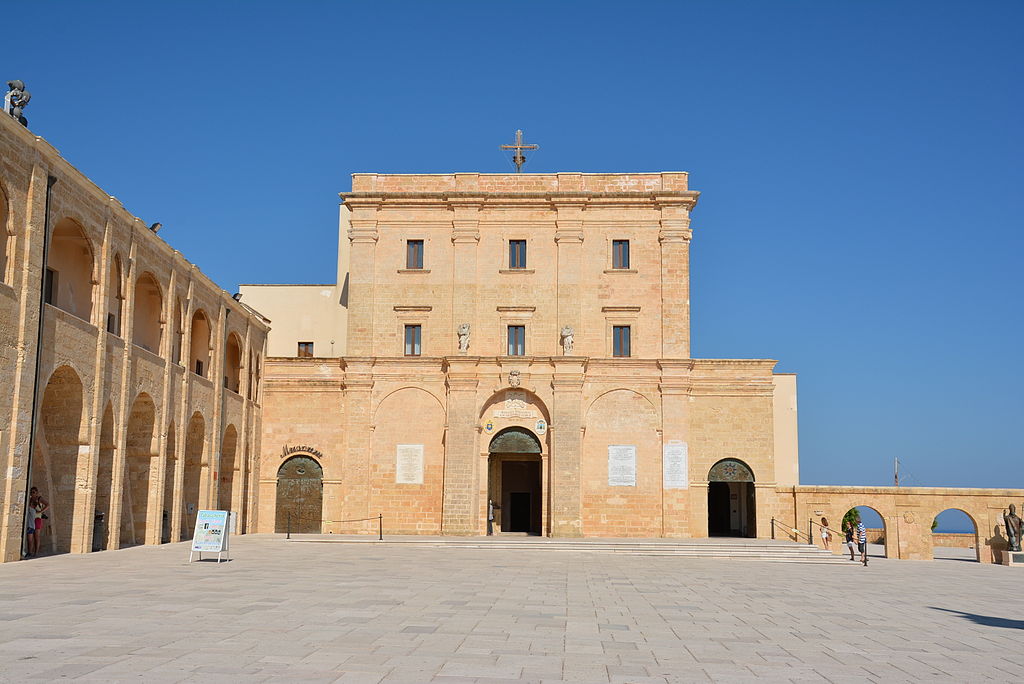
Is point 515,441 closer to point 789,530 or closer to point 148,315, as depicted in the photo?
point 789,530

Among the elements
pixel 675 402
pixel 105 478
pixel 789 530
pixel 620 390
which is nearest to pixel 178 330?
pixel 105 478

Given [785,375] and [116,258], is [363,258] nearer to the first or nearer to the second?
[116,258]

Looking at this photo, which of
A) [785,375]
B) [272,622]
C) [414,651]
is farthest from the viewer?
[785,375]

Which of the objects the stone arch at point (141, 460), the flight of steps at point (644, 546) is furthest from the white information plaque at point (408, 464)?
the stone arch at point (141, 460)

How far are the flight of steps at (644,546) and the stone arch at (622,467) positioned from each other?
131 inches

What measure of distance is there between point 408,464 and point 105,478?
14.1m

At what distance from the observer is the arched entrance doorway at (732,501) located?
38.2 metres

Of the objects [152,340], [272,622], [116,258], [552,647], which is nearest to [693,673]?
[552,647]

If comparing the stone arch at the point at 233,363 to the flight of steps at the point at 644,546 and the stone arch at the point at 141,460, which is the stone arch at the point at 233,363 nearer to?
the flight of steps at the point at 644,546

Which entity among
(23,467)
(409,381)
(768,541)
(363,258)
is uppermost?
(363,258)

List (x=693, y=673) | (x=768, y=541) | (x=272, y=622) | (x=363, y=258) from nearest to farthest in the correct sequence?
(x=693, y=673) → (x=272, y=622) → (x=768, y=541) → (x=363, y=258)

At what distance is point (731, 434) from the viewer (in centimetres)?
3831

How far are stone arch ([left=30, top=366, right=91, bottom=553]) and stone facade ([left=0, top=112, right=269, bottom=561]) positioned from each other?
0.11ft

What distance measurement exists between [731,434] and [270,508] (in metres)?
19.0
